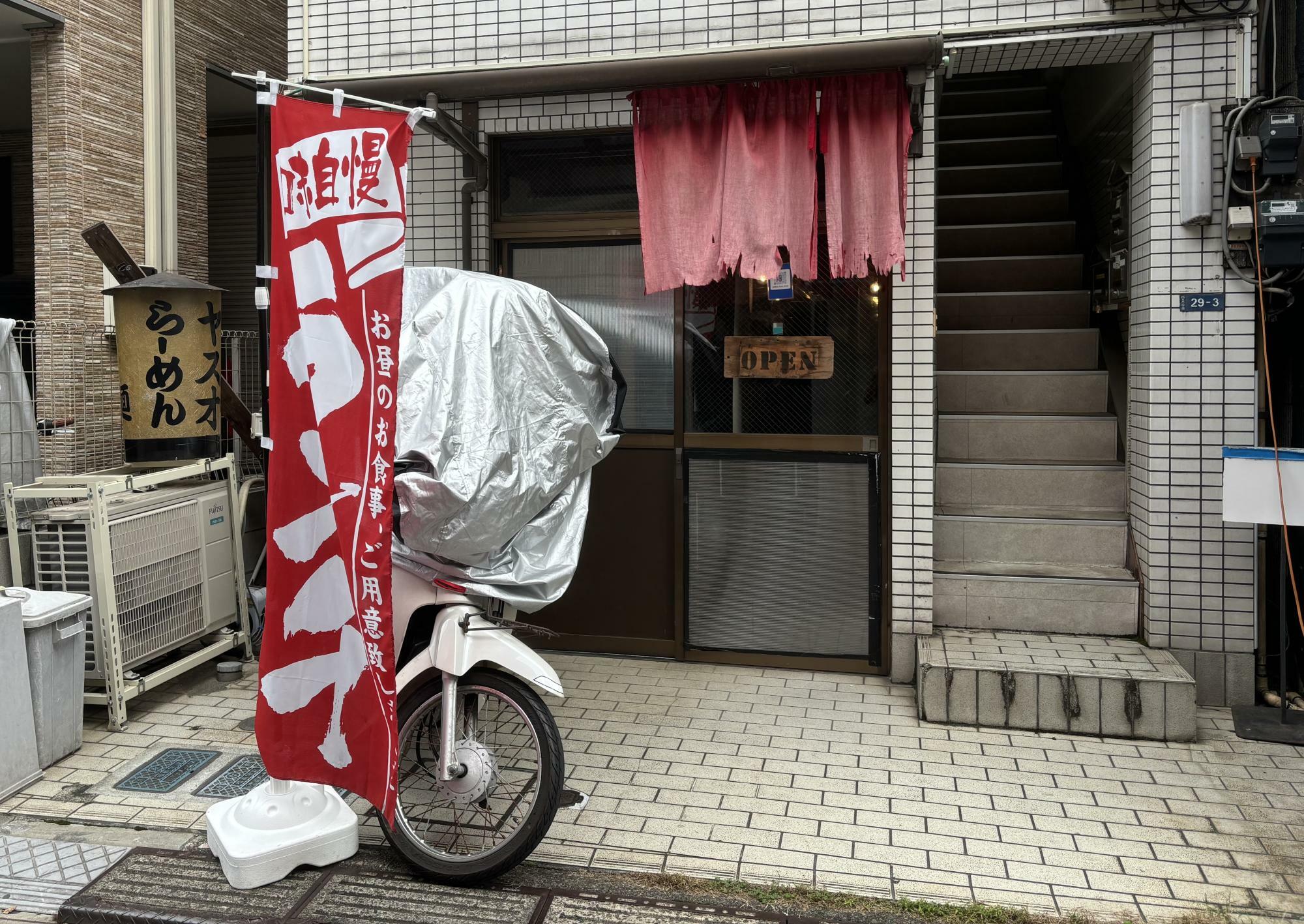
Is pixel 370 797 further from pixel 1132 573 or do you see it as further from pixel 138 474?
pixel 1132 573

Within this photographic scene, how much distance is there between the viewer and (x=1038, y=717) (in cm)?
587

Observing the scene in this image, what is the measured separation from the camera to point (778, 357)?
6891 mm

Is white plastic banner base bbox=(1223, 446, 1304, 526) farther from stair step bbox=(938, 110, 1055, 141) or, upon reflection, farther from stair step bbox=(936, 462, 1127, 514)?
stair step bbox=(938, 110, 1055, 141)

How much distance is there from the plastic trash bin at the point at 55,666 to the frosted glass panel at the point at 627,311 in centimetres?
362

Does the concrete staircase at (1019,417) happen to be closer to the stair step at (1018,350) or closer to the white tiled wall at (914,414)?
the stair step at (1018,350)

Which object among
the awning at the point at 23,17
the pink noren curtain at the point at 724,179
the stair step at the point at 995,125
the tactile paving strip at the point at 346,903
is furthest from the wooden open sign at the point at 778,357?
the awning at the point at 23,17

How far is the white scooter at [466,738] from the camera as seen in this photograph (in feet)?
13.8

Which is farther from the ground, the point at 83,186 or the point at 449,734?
the point at 83,186

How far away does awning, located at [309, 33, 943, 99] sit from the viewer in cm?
534

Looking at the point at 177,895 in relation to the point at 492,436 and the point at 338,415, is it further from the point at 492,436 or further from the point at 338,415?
the point at 492,436

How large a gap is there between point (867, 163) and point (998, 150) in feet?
15.4

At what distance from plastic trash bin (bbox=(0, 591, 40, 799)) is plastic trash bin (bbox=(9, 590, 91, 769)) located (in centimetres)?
8

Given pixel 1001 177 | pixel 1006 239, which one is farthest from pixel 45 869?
pixel 1001 177

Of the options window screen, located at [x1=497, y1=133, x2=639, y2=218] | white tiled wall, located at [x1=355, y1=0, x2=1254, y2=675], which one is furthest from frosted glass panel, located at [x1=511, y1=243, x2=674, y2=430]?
white tiled wall, located at [x1=355, y1=0, x2=1254, y2=675]
